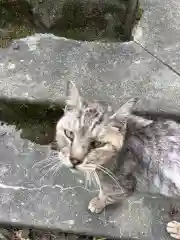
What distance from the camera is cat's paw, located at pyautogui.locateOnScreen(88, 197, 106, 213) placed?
2.88 m

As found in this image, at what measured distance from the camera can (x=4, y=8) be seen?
3586mm

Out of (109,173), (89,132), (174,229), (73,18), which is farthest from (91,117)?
(73,18)

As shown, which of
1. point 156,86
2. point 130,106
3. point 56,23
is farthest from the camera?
point 56,23

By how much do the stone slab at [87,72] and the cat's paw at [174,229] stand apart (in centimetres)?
75

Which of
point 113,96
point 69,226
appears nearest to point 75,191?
point 69,226

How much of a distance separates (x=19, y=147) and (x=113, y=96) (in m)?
0.71

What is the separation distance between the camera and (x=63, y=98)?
322 cm

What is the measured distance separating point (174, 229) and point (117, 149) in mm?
703

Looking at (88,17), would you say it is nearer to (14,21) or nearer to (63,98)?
(14,21)

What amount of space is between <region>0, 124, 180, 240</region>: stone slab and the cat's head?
53 centimetres

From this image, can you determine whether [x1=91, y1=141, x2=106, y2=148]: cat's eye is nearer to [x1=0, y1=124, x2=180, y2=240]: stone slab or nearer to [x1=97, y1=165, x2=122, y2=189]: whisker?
[x1=97, y1=165, x2=122, y2=189]: whisker

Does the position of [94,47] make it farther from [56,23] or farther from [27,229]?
[27,229]

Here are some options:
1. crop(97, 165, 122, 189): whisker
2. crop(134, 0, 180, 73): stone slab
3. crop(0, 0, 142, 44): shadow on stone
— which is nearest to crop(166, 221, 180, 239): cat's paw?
crop(97, 165, 122, 189): whisker

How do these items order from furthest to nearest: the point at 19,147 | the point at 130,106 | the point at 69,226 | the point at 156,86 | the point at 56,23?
the point at 56,23, the point at 156,86, the point at 19,147, the point at 69,226, the point at 130,106
